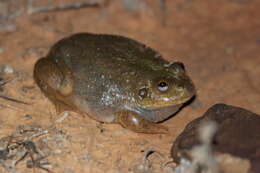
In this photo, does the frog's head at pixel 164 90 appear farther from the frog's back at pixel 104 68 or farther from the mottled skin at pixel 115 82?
the frog's back at pixel 104 68

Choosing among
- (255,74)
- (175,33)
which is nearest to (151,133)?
(255,74)

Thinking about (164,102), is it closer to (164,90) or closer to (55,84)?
(164,90)

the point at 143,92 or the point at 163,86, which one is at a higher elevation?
the point at 163,86

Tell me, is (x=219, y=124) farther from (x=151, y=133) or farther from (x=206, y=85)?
(x=206, y=85)

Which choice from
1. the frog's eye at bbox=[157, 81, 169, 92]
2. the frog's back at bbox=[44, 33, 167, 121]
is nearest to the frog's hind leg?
the frog's back at bbox=[44, 33, 167, 121]

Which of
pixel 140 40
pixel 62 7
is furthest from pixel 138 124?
pixel 62 7

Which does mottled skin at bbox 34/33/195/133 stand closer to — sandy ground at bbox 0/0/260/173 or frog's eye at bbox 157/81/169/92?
frog's eye at bbox 157/81/169/92

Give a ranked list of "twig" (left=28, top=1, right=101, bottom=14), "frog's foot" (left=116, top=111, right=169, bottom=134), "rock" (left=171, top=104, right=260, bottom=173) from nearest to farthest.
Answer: "rock" (left=171, top=104, right=260, bottom=173) → "frog's foot" (left=116, top=111, right=169, bottom=134) → "twig" (left=28, top=1, right=101, bottom=14)
